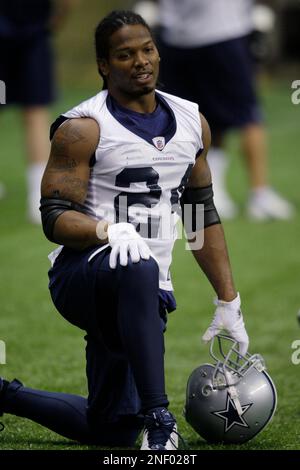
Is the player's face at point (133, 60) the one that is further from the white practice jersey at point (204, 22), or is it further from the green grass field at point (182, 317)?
the white practice jersey at point (204, 22)

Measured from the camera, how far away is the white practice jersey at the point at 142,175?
394 centimetres

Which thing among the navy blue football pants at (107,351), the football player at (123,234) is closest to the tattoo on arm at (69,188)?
the football player at (123,234)

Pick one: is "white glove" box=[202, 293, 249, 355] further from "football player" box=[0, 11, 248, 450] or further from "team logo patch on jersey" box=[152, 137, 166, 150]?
"team logo patch on jersey" box=[152, 137, 166, 150]

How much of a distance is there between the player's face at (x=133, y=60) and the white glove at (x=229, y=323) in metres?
0.75

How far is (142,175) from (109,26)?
48cm

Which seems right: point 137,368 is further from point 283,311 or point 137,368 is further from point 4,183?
point 4,183

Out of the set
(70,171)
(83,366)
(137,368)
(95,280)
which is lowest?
(83,366)

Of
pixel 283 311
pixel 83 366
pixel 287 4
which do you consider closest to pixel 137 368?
pixel 83 366

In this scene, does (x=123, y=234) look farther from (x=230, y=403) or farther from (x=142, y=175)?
(x=230, y=403)

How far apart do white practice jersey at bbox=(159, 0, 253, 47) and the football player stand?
4.37 m

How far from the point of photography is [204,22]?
8422 mm
